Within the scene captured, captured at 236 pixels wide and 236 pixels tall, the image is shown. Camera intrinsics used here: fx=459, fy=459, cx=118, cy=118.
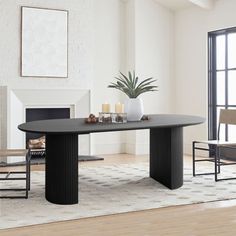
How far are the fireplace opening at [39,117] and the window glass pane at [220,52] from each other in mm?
2424

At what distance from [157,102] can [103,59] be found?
45.7 inches

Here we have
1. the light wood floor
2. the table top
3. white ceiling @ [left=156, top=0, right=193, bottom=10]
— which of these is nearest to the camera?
the light wood floor

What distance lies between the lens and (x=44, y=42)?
6715mm

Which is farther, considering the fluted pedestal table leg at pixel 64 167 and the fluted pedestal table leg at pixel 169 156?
the fluted pedestal table leg at pixel 169 156

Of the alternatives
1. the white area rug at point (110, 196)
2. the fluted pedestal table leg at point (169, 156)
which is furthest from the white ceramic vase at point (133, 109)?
the white area rug at point (110, 196)

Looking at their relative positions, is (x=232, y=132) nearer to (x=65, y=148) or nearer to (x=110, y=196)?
(x=110, y=196)

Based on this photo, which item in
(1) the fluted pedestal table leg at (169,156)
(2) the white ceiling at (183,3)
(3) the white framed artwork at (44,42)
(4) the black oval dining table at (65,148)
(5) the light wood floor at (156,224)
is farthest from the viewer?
(2) the white ceiling at (183,3)

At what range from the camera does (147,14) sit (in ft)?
24.9

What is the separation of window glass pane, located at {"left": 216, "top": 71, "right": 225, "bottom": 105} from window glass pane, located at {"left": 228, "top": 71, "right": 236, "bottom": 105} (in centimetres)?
13

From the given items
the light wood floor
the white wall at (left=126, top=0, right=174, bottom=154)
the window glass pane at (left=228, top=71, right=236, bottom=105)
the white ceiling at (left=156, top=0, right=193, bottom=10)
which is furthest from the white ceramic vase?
the white ceiling at (left=156, top=0, right=193, bottom=10)

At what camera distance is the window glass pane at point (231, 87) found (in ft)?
22.3

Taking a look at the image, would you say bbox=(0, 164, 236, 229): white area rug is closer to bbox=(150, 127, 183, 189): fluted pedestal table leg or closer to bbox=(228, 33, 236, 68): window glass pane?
bbox=(150, 127, 183, 189): fluted pedestal table leg

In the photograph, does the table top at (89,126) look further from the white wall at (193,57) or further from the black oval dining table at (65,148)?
the white wall at (193,57)

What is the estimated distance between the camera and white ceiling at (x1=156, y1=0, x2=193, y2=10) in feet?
24.0
